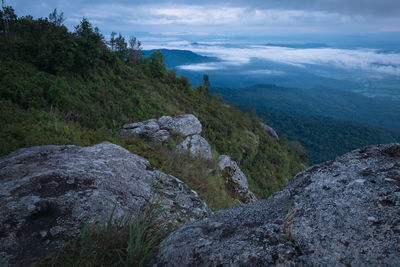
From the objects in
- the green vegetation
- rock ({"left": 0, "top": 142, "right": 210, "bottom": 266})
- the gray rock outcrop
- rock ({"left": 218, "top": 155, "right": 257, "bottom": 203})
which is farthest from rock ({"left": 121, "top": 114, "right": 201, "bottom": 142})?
the green vegetation

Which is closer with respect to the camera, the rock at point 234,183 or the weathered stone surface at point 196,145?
the rock at point 234,183

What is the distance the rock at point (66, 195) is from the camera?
2395 mm

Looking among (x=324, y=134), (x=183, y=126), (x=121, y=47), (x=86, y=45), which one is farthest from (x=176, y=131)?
(x=324, y=134)

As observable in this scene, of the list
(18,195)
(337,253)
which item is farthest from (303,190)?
(18,195)

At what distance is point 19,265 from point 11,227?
0.60 meters

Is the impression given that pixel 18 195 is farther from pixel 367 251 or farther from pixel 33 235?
pixel 367 251

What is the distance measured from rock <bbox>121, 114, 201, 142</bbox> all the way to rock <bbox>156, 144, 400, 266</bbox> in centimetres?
871

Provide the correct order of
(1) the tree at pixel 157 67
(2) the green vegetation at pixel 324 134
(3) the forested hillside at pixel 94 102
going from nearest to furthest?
(3) the forested hillside at pixel 94 102 < (1) the tree at pixel 157 67 < (2) the green vegetation at pixel 324 134

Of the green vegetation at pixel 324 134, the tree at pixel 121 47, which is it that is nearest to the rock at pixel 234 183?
the tree at pixel 121 47

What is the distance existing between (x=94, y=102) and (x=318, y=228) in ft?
49.3

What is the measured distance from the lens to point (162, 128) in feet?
44.1

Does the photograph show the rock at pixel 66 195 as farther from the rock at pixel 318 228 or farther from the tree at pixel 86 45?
the tree at pixel 86 45

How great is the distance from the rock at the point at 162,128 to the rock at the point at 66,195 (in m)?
5.58

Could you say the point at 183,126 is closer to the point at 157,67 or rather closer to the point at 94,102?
the point at 94,102
